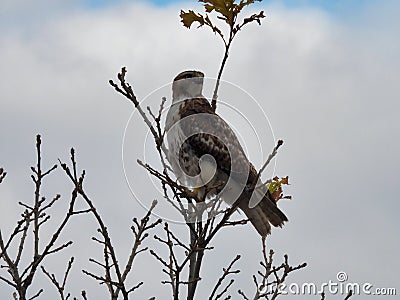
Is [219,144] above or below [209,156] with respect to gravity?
above

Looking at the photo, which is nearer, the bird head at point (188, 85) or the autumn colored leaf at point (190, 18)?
the autumn colored leaf at point (190, 18)

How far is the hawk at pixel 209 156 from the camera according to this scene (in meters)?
5.95

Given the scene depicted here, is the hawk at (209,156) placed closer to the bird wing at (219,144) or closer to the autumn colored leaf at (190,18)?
the bird wing at (219,144)

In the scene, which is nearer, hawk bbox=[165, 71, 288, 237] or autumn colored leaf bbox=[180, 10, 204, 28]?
autumn colored leaf bbox=[180, 10, 204, 28]

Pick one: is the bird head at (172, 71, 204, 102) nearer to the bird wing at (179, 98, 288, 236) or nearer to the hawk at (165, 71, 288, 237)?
the hawk at (165, 71, 288, 237)

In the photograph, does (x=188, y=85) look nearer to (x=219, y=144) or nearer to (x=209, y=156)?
(x=219, y=144)

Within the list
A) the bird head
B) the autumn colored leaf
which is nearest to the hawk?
the bird head

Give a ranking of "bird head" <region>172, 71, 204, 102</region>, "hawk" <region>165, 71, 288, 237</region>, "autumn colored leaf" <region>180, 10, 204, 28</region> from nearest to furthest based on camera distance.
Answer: "autumn colored leaf" <region>180, 10, 204, 28</region> < "hawk" <region>165, 71, 288, 237</region> < "bird head" <region>172, 71, 204, 102</region>

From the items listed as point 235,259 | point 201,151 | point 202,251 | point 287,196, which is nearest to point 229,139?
point 201,151

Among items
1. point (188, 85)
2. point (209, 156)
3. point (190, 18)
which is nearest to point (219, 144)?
point (209, 156)

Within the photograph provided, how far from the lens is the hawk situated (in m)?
5.95

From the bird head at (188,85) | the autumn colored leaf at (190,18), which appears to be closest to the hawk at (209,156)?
the bird head at (188,85)

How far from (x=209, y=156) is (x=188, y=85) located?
86 cm

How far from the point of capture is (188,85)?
6.73 m
